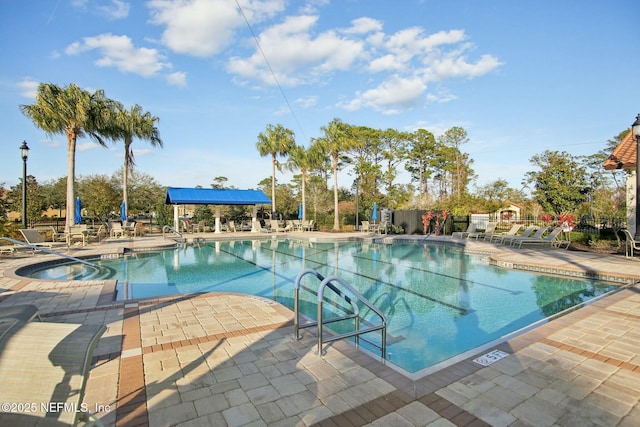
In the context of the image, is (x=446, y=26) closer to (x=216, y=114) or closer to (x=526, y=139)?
(x=216, y=114)

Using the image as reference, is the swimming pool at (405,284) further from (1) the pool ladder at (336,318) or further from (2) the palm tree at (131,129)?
(2) the palm tree at (131,129)

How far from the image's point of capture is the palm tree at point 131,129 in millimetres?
17750

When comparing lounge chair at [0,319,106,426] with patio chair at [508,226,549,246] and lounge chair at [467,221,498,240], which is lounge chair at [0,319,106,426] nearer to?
patio chair at [508,226,549,246]

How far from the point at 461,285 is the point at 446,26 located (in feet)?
35.9

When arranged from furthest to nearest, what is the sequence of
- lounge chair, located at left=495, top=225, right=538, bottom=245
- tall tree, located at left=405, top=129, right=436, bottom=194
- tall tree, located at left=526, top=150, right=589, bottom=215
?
tall tree, located at left=405, top=129, right=436, bottom=194, tall tree, located at left=526, top=150, right=589, bottom=215, lounge chair, located at left=495, top=225, right=538, bottom=245

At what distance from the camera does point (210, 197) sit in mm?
19812

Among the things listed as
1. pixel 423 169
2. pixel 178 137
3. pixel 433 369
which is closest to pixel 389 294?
pixel 433 369

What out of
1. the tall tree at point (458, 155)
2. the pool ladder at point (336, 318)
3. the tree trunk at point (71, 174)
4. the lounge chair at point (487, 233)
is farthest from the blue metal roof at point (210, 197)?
the tall tree at point (458, 155)

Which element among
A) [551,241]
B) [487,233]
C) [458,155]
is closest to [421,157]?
[458,155]

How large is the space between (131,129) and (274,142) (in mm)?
9033

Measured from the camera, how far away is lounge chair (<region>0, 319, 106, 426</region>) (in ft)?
5.34

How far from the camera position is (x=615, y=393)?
2.57m

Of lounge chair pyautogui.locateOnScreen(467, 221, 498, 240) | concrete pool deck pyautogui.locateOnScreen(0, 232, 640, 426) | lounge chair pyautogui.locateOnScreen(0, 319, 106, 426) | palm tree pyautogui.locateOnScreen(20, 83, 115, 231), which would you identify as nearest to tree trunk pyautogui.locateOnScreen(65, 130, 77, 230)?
palm tree pyautogui.locateOnScreen(20, 83, 115, 231)

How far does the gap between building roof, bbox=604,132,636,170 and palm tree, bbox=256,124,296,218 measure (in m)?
18.0
